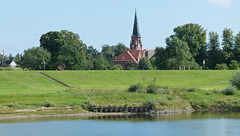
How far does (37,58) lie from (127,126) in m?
81.5

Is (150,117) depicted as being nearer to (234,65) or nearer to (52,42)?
(234,65)

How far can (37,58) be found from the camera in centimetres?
12194

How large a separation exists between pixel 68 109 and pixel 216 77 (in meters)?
44.7

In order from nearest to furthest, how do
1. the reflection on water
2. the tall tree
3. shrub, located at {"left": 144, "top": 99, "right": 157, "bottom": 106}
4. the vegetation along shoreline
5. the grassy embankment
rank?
the reflection on water → the vegetation along shoreline → the grassy embankment → shrub, located at {"left": 144, "top": 99, "right": 157, "bottom": 106} → the tall tree

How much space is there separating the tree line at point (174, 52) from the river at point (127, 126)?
65378 mm

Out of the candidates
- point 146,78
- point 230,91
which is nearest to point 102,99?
point 230,91

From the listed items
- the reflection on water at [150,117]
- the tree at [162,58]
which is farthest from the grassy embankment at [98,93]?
the tree at [162,58]

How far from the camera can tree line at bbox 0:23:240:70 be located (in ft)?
378

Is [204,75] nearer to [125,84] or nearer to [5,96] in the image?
[125,84]

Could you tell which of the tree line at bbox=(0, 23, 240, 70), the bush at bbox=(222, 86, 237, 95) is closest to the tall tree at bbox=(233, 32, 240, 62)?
the tree line at bbox=(0, 23, 240, 70)

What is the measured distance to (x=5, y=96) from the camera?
53.1m

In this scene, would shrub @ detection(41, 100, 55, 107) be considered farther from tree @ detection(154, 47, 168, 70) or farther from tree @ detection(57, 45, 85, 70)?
tree @ detection(154, 47, 168, 70)

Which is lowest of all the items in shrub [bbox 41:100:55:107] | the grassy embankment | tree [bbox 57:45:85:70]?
shrub [bbox 41:100:55:107]

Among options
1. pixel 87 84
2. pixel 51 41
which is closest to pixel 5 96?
pixel 87 84
